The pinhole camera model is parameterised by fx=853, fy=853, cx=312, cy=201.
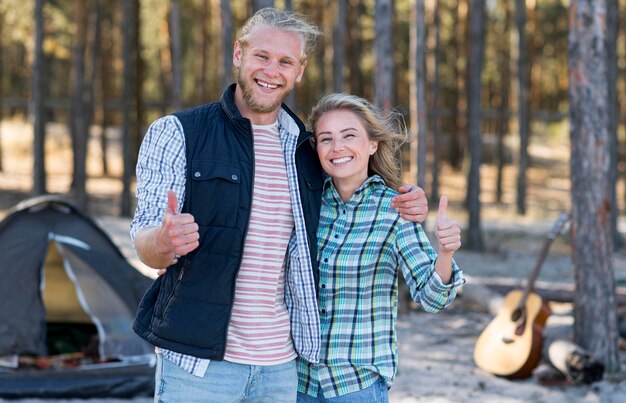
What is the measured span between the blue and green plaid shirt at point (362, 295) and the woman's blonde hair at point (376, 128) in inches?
8.2

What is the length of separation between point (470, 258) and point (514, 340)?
7968 millimetres

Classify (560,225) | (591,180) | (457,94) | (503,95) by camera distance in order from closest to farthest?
(591,180) → (560,225) → (503,95) → (457,94)

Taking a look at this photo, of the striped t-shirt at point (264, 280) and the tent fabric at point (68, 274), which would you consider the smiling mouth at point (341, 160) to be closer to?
the striped t-shirt at point (264, 280)

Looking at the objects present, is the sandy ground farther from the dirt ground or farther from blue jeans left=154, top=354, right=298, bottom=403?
blue jeans left=154, top=354, right=298, bottom=403

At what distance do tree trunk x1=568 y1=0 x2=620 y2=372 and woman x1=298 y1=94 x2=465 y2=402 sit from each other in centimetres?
432

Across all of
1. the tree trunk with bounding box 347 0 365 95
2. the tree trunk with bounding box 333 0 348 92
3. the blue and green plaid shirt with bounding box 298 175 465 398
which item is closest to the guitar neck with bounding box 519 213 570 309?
the blue and green plaid shirt with bounding box 298 175 465 398

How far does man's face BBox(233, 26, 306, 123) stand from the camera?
9.04 ft

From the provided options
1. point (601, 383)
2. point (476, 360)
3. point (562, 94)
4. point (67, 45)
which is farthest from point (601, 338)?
point (562, 94)

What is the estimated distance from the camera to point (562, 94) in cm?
3788

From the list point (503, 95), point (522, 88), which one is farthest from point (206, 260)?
point (503, 95)

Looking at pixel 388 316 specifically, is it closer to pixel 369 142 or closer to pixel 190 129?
pixel 369 142

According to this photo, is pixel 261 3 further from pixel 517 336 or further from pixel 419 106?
pixel 419 106

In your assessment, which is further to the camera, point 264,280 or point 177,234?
point 264,280

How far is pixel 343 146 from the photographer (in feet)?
9.39
